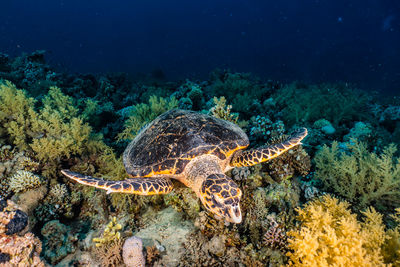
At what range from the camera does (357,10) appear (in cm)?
6469

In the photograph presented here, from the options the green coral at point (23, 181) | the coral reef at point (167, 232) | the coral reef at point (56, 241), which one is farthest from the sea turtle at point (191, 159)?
the green coral at point (23, 181)

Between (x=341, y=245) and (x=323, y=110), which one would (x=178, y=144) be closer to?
(x=341, y=245)

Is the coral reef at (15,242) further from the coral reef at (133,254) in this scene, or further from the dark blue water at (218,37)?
the dark blue water at (218,37)

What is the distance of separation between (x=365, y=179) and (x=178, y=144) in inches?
126

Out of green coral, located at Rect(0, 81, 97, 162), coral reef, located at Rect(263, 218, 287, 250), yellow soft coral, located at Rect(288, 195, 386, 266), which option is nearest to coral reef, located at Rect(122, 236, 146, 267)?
coral reef, located at Rect(263, 218, 287, 250)

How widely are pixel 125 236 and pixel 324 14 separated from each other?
104862 millimetres

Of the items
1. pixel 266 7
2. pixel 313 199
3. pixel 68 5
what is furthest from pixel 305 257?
pixel 68 5

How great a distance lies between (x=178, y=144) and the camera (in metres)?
2.88

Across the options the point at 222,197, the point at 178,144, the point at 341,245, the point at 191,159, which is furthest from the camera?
the point at 178,144

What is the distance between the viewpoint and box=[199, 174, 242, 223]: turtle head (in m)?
2.06

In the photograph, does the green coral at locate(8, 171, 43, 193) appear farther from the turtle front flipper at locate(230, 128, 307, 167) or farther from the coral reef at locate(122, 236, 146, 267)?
the turtle front flipper at locate(230, 128, 307, 167)

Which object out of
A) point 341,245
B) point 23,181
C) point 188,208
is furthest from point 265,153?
point 23,181

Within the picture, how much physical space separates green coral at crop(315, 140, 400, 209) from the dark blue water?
2240 centimetres

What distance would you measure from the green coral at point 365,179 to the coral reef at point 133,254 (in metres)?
3.14
